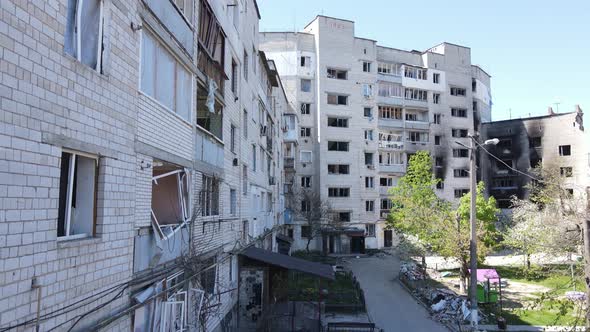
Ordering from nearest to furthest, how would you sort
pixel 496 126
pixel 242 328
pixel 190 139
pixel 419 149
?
pixel 190 139 < pixel 242 328 < pixel 419 149 < pixel 496 126

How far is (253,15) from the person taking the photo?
22859 mm

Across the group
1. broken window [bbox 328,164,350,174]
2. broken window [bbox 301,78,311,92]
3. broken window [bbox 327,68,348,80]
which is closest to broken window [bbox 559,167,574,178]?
broken window [bbox 328,164,350,174]

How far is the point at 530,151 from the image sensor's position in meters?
54.6

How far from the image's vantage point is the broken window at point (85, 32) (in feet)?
18.5

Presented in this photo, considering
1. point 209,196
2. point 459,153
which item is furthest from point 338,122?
point 209,196

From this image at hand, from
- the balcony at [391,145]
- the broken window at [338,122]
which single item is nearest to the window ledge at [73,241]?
the broken window at [338,122]

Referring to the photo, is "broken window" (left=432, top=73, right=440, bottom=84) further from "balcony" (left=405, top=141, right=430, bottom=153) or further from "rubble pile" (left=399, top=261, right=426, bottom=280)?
"rubble pile" (left=399, top=261, right=426, bottom=280)

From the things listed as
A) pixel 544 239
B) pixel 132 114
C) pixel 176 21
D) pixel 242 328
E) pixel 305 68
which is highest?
pixel 305 68

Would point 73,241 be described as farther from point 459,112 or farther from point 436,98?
point 459,112

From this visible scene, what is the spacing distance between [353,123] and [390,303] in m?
26.3

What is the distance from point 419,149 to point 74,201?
158ft

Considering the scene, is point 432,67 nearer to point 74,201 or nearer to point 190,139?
point 190,139

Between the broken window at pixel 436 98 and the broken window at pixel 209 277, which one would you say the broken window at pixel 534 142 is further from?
the broken window at pixel 209 277

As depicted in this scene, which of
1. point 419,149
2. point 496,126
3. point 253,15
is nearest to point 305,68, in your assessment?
point 419,149
